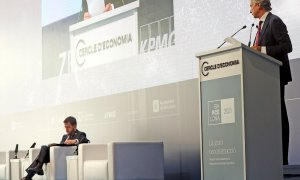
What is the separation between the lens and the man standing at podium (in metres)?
4.00

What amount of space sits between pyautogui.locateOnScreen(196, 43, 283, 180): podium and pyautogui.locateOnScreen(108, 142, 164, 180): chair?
2.05 meters

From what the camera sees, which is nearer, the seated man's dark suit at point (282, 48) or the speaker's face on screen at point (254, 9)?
the seated man's dark suit at point (282, 48)

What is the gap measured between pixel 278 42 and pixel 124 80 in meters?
2.11

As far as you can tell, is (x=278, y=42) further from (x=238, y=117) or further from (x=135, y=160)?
(x=135, y=160)

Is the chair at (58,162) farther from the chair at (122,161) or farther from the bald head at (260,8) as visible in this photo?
the bald head at (260,8)

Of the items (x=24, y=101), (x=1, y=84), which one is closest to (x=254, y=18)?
(x=24, y=101)

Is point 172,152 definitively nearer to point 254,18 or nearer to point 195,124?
point 195,124

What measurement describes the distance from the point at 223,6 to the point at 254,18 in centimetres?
45

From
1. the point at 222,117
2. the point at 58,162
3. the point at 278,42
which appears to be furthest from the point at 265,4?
the point at 58,162

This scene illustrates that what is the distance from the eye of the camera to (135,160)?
4.93m

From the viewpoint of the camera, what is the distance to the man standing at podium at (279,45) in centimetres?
400

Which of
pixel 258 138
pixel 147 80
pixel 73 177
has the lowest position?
pixel 73 177

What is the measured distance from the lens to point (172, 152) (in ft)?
17.4

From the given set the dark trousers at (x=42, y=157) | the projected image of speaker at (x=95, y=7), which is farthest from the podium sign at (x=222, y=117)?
the projected image of speaker at (x=95, y=7)
